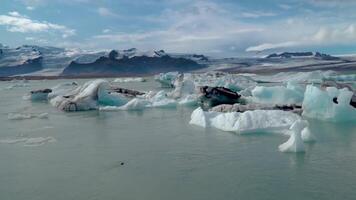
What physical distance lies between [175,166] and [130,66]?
6301 centimetres

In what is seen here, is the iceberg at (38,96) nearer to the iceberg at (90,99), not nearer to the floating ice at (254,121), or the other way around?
the iceberg at (90,99)

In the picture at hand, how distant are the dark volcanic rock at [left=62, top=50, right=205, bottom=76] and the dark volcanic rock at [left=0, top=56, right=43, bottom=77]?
5854mm

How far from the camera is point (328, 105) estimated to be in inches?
306

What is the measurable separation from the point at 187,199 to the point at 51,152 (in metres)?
2.67

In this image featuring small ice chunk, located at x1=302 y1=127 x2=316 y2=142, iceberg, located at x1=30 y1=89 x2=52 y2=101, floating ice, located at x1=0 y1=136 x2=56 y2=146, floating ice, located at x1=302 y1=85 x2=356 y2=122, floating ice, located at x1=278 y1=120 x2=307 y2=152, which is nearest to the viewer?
floating ice, located at x1=278 y1=120 x2=307 y2=152

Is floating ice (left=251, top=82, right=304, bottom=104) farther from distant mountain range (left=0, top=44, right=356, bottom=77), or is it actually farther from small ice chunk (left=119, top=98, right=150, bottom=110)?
distant mountain range (left=0, top=44, right=356, bottom=77)

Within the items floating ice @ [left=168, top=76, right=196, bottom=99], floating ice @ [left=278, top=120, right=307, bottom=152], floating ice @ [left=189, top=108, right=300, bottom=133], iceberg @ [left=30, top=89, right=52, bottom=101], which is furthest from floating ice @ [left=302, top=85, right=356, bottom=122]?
iceberg @ [left=30, top=89, right=52, bottom=101]

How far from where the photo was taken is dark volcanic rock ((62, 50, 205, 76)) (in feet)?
207

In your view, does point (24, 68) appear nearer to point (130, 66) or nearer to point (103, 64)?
point (103, 64)

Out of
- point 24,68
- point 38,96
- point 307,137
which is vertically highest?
point 24,68

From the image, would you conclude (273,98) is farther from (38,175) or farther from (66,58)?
(66,58)

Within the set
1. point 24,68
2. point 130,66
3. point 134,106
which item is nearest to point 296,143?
point 134,106

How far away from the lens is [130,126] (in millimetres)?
7746

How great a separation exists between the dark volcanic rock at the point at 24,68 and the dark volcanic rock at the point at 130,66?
5854mm
